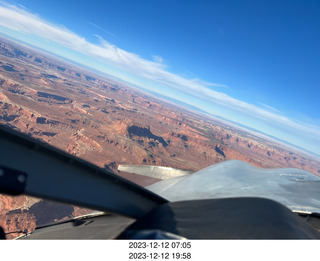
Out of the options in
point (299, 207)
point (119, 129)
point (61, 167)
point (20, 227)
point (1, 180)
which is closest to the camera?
point (1, 180)


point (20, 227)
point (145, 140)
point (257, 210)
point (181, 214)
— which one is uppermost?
point (257, 210)

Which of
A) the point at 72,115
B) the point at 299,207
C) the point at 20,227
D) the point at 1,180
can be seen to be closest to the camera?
the point at 1,180

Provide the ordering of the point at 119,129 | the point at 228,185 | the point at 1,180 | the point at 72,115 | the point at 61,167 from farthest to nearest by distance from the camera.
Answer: the point at 72,115, the point at 119,129, the point at 228,185, the point at 61,167, the point at 1,180

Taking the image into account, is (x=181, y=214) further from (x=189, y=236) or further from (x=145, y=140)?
(x=145, y=140)

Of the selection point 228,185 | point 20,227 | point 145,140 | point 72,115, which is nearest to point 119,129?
point 145,140

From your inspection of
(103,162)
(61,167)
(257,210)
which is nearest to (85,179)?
(61,167)

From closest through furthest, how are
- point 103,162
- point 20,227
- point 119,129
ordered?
point 20,227 → point 103,162 → point 119,129

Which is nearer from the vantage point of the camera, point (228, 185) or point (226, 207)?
point (226, 207)

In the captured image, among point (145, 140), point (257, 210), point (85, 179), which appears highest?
point (257, 210)

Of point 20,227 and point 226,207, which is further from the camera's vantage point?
point 20,227

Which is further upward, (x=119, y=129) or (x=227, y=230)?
(x=227, y=230)

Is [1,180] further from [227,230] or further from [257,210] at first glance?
[257,210]
